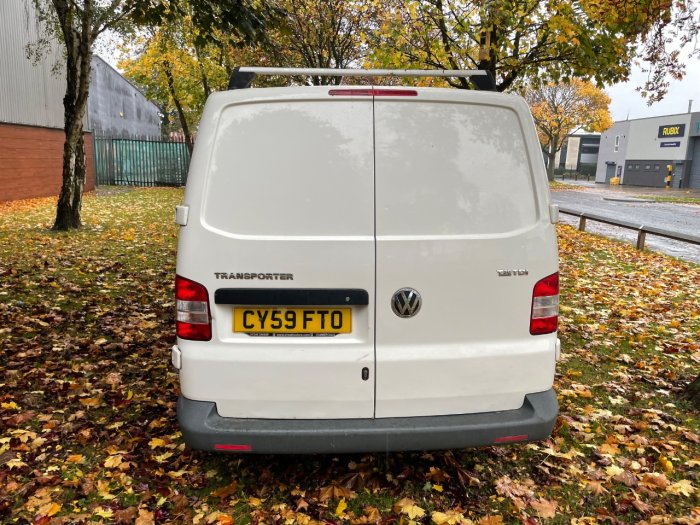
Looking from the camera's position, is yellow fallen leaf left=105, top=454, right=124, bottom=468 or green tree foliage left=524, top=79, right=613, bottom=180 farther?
green tree foliage left=524, top=79, right=613, bottom=180

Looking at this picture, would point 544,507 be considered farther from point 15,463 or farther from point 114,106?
point 114,106

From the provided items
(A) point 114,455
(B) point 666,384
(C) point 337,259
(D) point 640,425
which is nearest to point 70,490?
(A) point 114,455

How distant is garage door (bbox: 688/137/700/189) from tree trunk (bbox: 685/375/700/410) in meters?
52.8

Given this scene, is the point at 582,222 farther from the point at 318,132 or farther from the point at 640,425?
the point at 318,132

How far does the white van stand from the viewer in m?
2.63

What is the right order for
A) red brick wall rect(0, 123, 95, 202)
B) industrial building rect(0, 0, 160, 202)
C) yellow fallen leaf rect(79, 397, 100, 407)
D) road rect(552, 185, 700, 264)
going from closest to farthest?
1. yellow fallen leaf rect(79, 397, 100, 407)
2. road rect(552, 185, 700, 264)
3. red brick wall rect(0, 123, 95, 202)
4. industrial building rect(0, 0, 160, 202)

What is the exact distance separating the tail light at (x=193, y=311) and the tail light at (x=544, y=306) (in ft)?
5.31

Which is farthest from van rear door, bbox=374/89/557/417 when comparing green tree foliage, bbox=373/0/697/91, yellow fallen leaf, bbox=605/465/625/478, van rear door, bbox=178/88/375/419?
green tree foliage, bbox=373/0/697/91

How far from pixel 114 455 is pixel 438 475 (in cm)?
196

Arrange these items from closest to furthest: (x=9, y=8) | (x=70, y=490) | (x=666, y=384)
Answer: (x=70, y=490), (x=666, y=384), (x=9, y=8)

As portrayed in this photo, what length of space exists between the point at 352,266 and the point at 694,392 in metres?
3.31

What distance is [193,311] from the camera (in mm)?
2670

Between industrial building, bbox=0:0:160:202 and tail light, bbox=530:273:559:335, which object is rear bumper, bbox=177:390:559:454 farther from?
industrial building, bbox=0:0:160:202

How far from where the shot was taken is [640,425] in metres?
3.90
